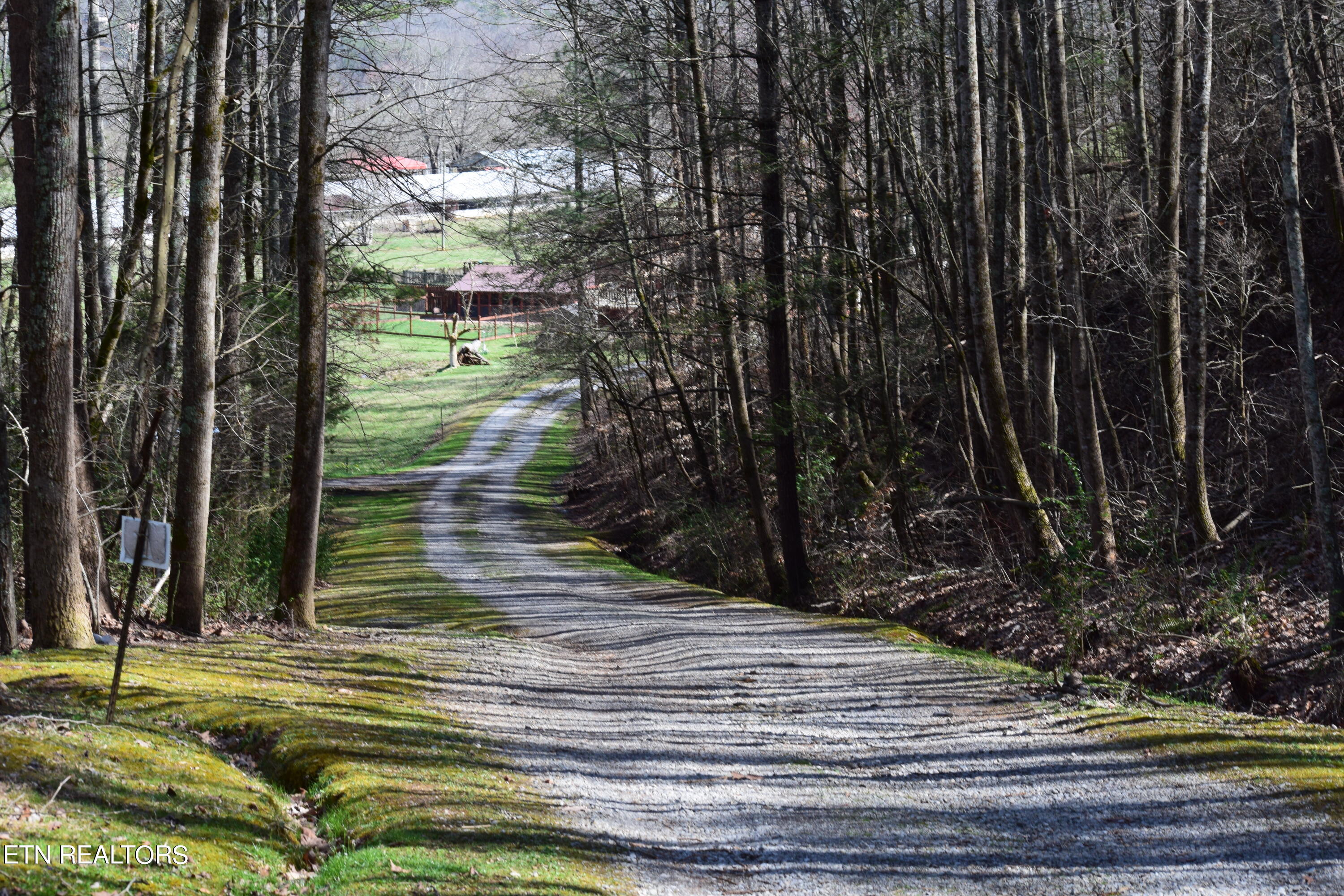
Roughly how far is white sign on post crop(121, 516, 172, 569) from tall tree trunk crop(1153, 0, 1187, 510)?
10.8m

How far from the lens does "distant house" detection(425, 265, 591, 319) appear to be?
30.5m

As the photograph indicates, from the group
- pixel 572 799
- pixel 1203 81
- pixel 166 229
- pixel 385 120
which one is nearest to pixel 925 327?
pixel 1203 81

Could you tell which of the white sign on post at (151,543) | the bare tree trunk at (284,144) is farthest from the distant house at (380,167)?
the white sign on post at (151,543)

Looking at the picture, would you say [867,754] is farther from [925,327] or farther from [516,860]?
[925,327]

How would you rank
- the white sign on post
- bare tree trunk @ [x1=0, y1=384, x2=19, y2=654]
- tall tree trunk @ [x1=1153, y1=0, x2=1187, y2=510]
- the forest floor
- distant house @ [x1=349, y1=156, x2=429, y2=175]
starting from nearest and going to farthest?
1. the forest floor
2. the white sign on post
3. bare tree trunk @ [x1=0, y1=384, x2=19, y2=654]
4. distant house @ [x1=349, y1=156, x2=429, y2=175]
5. tall tree trunk @ [x1=1153, y1=0, x2=1187, y2=510]

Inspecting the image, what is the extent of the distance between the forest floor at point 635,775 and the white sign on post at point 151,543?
104 cm

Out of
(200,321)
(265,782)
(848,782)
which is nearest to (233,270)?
(200,321)

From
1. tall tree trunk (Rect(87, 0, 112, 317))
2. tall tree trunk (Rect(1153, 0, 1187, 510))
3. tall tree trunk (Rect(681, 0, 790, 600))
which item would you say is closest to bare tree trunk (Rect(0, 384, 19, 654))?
tall tree trunk (Rect(87, 0, 112, 317))

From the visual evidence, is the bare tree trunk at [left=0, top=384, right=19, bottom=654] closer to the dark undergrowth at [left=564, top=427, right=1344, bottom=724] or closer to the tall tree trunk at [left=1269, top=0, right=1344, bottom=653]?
the dark undergrowth at [left=564, top=427, right=1344, bottom=724]

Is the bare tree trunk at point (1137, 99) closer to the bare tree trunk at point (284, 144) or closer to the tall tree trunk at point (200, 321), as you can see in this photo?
the tall tree trunk at point (200, 321)

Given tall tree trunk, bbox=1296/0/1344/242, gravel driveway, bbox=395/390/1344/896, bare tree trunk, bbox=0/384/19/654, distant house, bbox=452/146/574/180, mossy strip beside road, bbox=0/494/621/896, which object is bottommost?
gravel driveway, bbox=395/390/1344/896

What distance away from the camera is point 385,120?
49.9 feet

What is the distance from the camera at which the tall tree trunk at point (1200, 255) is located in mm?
12648

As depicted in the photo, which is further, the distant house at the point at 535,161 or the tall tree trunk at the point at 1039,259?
the distant house at the point at 535,161
